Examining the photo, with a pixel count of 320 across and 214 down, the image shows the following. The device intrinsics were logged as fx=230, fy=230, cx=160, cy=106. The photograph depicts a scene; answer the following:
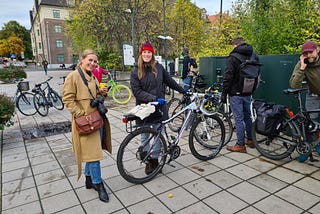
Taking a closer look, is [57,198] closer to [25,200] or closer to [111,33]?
[25,200]

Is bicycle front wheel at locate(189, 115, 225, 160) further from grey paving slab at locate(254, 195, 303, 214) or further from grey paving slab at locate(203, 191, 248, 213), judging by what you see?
grey paving slab at locate(254, 195, 303, 214)

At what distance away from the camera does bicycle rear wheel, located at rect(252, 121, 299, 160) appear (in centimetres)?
332

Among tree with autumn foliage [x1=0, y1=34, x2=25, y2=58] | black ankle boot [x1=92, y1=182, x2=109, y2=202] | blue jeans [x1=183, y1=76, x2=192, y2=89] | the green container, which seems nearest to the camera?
black ankle boot [x1=92, y1=182, x2=109, y2=202]

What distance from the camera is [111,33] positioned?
47.9 feet

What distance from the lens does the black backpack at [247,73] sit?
354 cm

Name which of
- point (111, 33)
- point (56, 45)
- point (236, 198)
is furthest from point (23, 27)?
point (236, 198)

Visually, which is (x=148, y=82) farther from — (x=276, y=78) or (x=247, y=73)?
(x=276, y=78)

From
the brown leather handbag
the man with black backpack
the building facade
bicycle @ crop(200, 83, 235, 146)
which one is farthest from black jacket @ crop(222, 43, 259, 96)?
the building facade

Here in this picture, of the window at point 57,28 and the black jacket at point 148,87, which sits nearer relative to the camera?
the black jacket at point 148,87

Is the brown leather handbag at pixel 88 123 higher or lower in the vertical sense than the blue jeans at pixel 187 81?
lower

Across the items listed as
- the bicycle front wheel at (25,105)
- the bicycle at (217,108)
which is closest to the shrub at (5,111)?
the bicycle front wheel at (25,105)

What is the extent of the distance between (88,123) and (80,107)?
0.73ft

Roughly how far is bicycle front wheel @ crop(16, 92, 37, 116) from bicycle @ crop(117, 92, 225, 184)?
463 centimetres

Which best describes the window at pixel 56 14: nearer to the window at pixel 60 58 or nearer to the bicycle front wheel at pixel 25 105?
the window at pixel 60 58
